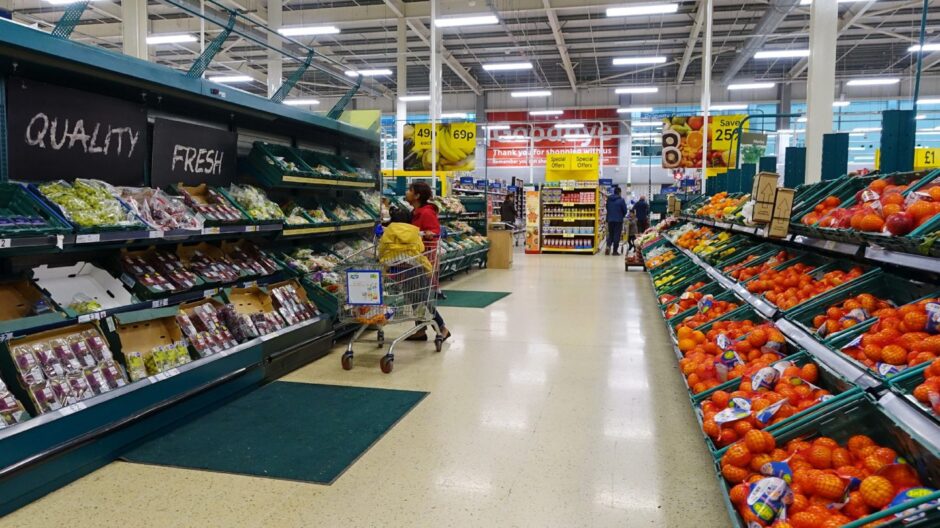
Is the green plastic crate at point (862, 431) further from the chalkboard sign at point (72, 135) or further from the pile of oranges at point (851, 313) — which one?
the chalkboard sign at point (72, 135)

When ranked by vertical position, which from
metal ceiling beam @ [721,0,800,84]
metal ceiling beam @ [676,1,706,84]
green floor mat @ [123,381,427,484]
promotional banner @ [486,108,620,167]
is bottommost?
green floor mat @ [123,381,427,484]

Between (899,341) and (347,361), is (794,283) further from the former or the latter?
(347,361)

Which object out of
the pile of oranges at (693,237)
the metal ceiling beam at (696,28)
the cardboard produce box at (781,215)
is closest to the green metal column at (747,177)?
the pile of oranges at (693,237)

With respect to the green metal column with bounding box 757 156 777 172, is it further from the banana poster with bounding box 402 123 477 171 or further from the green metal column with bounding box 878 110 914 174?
the banana poster with bounding box 402 123 477 171

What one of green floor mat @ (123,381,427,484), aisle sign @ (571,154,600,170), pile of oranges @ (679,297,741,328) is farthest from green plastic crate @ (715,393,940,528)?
aisle sign @ (571,154,600,170)

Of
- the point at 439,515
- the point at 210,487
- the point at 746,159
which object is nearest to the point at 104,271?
the point at 210,487

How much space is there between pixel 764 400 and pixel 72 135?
3914 mm

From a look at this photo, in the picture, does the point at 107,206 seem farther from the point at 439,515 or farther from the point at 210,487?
the point at 439,515

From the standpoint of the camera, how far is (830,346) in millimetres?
2709

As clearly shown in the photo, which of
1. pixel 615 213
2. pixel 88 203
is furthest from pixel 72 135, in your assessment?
pixel 615 213

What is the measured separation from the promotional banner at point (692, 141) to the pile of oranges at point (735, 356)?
11.3 meters

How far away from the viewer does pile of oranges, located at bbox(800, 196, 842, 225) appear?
363cm

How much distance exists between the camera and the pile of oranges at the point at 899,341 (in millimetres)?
2199

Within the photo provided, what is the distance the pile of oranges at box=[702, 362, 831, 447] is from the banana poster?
36.0 feet
